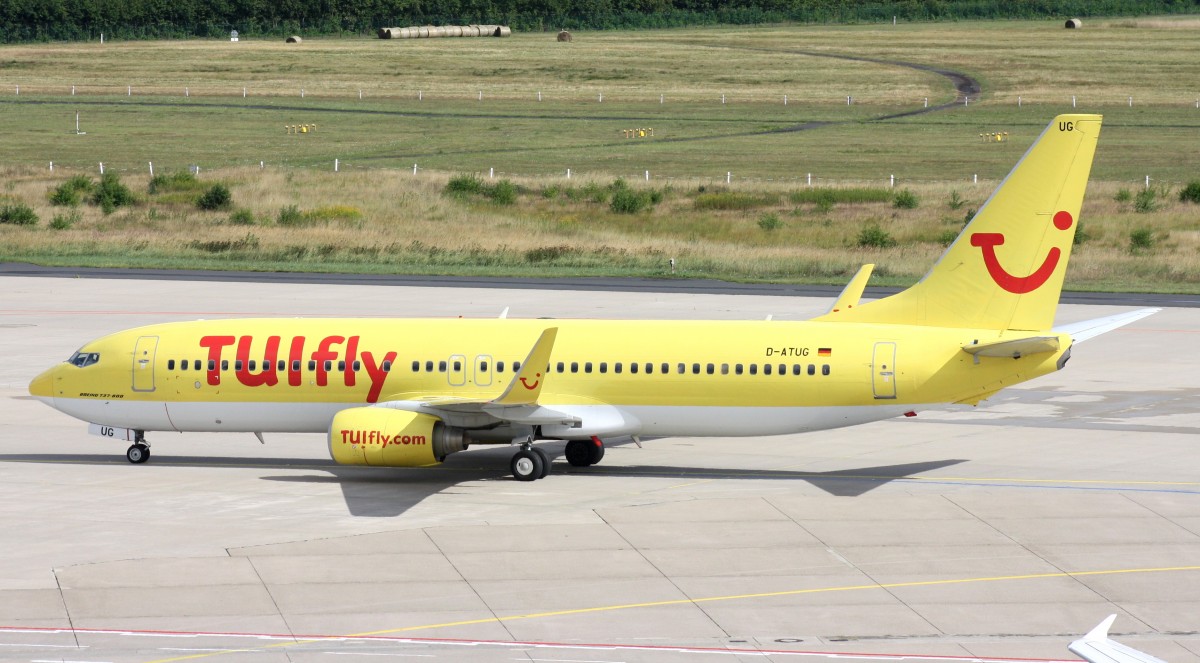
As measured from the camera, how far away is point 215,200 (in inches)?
3907

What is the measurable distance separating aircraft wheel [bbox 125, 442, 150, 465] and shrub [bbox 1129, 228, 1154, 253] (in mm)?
59765

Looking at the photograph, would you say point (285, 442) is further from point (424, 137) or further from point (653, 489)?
point (424, 137)

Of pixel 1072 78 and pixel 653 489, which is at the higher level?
pixel 1072 78

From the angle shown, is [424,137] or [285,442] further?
[424,137]

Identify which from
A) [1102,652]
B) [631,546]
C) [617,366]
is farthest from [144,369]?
[1102,652]

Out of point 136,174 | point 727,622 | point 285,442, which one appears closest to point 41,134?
point 136,174

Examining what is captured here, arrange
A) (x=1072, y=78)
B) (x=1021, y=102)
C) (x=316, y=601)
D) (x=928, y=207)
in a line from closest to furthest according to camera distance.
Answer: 1. (x=316, y=601)
2. (x=928, y=207)
3. (x=1021, y=102)
4. (x=1072, y=78)

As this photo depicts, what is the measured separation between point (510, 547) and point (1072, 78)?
16166cm

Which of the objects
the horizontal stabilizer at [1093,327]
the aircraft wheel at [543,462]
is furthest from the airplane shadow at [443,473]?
the horizontal stabilizer at [1093,327]

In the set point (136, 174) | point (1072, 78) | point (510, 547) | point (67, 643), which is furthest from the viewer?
point (1072, 78)

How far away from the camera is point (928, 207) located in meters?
98.4

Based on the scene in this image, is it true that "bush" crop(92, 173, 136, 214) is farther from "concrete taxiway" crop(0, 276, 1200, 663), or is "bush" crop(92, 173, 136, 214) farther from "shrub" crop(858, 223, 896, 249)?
"concrete taxiway" crop(0, 276, 1200, 663)

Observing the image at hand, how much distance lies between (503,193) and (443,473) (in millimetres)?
66789

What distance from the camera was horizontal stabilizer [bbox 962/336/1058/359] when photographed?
111ft
